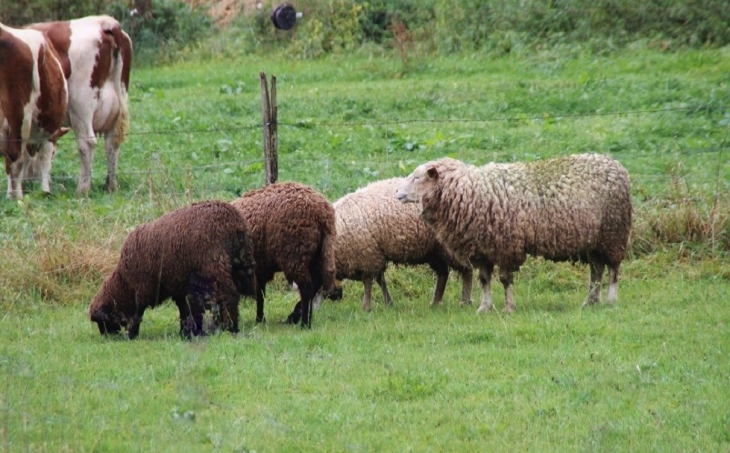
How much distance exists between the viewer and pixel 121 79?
644 inches

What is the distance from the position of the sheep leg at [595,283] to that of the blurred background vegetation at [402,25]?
11922mm

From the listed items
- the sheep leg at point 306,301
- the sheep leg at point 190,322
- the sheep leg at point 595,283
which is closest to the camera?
the sheep leg at point 190,322

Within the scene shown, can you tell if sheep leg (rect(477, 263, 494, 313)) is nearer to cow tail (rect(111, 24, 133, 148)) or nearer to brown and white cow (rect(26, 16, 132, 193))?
brown and white cow (rect(26, 16, 132, 193))

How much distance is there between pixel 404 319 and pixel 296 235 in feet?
4.08

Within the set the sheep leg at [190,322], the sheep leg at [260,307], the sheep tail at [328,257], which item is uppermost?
the sheep tail at [328,257]

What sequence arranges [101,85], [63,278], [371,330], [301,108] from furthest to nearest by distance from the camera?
[301,108] → [101,85] → [63,278] → [371,330]

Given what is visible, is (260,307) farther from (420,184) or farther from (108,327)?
(420,184)

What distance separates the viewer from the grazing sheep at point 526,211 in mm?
10234

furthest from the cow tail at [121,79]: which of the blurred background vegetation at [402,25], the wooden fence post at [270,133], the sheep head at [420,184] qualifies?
the blurred background vegetation at [402,25]

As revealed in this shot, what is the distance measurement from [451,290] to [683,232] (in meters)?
2.49

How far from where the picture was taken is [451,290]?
38.5 ft

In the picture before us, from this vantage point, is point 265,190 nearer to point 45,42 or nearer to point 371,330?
point 371,330

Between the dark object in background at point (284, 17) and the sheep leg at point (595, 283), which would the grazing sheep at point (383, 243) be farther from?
the dark object in background at point (284, 17)

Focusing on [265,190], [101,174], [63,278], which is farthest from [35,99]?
[265,190]
